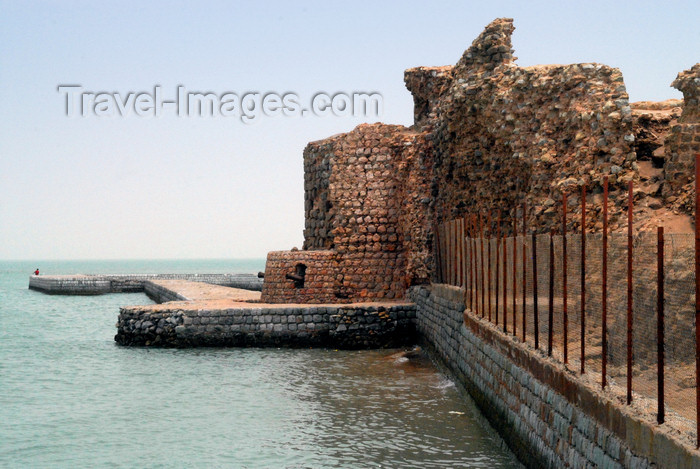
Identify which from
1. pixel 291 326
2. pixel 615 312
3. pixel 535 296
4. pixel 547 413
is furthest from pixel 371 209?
pixel 615 312

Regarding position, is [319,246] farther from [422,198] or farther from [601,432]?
[601,432]

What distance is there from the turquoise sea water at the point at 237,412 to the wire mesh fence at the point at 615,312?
203cm

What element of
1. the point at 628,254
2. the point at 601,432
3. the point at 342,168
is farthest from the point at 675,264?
the point at 342,168

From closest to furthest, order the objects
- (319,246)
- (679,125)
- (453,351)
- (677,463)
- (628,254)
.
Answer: (677,463), (628,254), (679,125), (453,351), (319,246)

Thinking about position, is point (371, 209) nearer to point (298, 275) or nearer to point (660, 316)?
point (298, 275)

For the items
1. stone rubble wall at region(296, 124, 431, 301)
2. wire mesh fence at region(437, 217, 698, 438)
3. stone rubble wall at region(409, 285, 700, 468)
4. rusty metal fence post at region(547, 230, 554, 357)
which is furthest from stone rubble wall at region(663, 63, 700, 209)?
stone rubble wall at region(296, 124, 431, 301)

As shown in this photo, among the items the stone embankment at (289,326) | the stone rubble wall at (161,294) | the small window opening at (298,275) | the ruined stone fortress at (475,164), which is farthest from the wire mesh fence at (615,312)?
the stone rubble wall at (161,294)

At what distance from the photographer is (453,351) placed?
14.9 m

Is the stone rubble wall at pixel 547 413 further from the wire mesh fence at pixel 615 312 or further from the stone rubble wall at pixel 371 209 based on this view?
the stone rubble wall at pixel 371 209

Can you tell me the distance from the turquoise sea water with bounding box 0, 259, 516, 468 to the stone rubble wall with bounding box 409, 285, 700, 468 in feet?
1.99

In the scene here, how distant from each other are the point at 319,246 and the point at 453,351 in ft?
34.1

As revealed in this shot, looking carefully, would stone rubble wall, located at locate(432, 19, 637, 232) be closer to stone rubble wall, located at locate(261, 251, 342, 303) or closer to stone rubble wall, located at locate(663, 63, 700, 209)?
stone rubble wall, located at locate(663, 63, 700, 209)

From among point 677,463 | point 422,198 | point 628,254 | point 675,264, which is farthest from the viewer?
point 422,198

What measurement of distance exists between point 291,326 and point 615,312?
48.2ft
